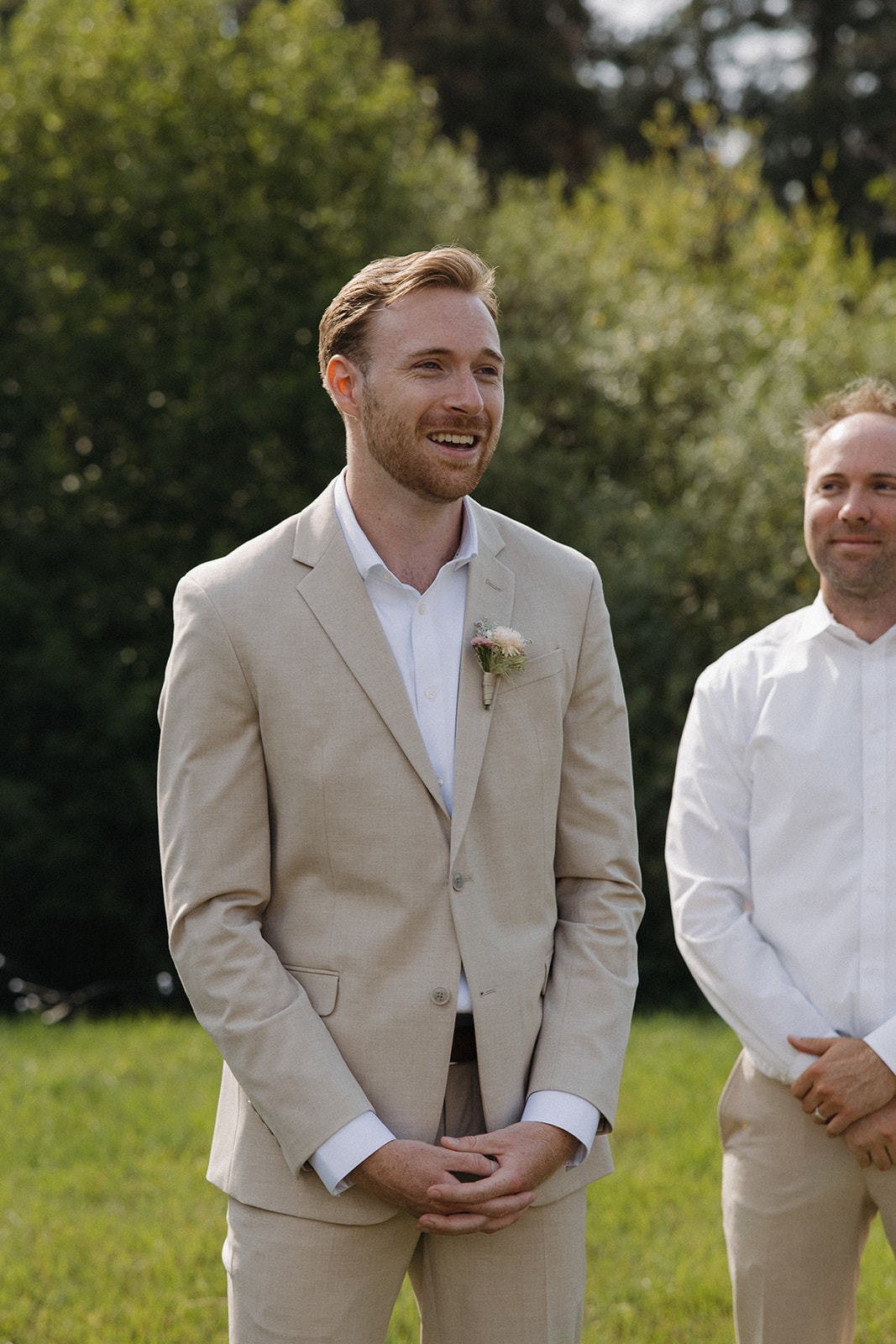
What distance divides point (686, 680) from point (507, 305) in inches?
140

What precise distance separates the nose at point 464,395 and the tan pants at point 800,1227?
62.8 inches

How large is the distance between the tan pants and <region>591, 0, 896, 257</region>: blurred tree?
1911cm

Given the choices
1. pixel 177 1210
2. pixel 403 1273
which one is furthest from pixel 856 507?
pixel 177 1210

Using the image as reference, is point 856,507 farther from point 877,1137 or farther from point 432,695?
point 877,1137

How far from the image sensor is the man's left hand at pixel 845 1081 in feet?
8.56

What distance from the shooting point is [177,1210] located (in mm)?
4273

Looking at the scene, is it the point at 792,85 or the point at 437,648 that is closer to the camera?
the point at 437,648

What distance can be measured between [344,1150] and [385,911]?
397 millimetres

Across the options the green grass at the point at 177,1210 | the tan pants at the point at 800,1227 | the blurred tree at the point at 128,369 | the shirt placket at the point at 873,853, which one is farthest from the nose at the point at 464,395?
the blurred tree at the point at 128,369

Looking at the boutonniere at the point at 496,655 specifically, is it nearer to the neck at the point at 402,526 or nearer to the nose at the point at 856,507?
the neck at the point at 402,526

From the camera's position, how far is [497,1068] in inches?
89.7

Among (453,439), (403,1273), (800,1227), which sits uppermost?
(453,439)

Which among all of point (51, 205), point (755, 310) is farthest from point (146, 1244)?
point (755, 310)

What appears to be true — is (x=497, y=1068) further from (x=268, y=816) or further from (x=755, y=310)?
(x=755, y=310)
